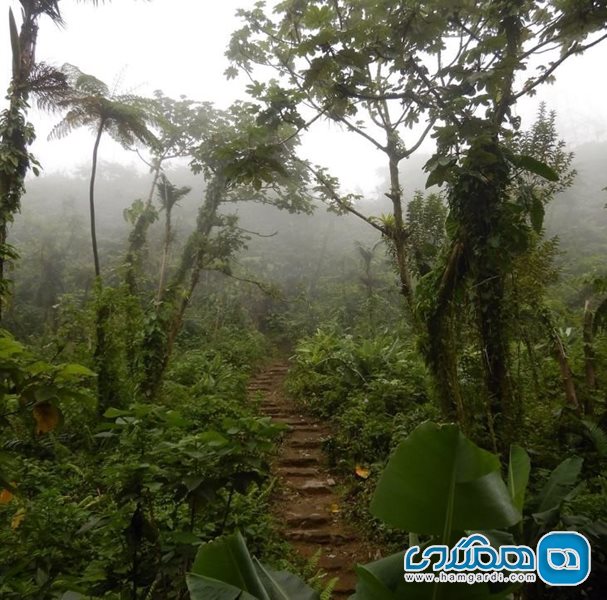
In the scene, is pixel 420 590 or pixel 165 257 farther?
pixel 165 257

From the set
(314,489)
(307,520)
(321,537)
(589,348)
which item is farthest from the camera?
(314,489)

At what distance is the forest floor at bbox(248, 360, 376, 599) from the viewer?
11.5 feet

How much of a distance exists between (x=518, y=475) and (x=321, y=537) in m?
2.66

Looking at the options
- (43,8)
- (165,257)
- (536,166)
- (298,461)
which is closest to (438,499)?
(536,166)

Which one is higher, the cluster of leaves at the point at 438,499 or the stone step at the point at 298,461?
the cluster of leaves at the point at 438,499

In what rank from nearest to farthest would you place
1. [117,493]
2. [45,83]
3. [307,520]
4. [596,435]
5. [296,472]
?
[117,493]
[596,435]
[307,520]
[296,472]
[45,83]

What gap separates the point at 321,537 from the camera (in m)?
3.79

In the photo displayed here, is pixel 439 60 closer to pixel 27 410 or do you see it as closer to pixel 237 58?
pixel 237 58

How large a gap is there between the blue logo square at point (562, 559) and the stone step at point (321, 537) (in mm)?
2554

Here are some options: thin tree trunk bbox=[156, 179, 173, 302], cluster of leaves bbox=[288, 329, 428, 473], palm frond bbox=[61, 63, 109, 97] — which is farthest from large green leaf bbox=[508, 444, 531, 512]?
palm frond bbox=[61, 63, 109, 97]

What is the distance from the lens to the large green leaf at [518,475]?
1.54 meters

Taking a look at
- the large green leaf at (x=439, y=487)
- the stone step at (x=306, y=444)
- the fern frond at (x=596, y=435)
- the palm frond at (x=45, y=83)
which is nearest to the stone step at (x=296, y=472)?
the stone step at (x=306, y=444)

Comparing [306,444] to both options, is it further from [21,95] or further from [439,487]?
[21,95]

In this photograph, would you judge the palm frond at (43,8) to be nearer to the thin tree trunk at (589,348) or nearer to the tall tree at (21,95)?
the tall tree at (21,95)
